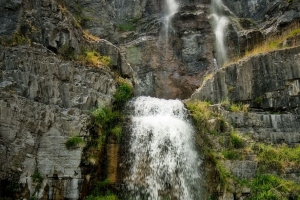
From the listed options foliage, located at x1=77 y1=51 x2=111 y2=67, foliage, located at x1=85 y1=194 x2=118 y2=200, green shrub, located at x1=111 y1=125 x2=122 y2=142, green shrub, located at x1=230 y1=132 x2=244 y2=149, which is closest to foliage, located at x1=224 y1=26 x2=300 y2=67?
green shrub, located at x1=230 y1=132 x2=244 y2=149

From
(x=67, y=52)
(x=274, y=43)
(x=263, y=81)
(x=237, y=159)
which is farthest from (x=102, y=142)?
(x=274, y=43)

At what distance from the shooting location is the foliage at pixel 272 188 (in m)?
12.2

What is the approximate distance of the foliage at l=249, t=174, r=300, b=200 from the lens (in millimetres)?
12250

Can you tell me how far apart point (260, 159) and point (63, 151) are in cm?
845

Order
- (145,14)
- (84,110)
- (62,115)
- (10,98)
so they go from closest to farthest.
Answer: (10,98) < (62,115) < (84,110) < (145,14)

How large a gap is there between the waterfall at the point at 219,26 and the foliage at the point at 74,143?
18.3 metres

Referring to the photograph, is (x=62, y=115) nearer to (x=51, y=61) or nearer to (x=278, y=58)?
(x=51, y=61)

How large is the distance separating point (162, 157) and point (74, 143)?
144 inches

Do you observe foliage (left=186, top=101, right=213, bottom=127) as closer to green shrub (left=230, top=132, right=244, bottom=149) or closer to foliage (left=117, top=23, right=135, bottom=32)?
green shrub (left=230, top=132, right=244, bottom=149)

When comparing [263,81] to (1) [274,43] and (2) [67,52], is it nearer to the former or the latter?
(1) [274,43]

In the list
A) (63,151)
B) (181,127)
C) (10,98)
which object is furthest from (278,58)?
(10,98)

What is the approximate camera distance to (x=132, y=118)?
14367 mm

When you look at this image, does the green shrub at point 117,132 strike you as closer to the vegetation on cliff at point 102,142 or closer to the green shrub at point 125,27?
the vegetation on cliff at point 102,142

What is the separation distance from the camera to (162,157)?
12.8 metres
